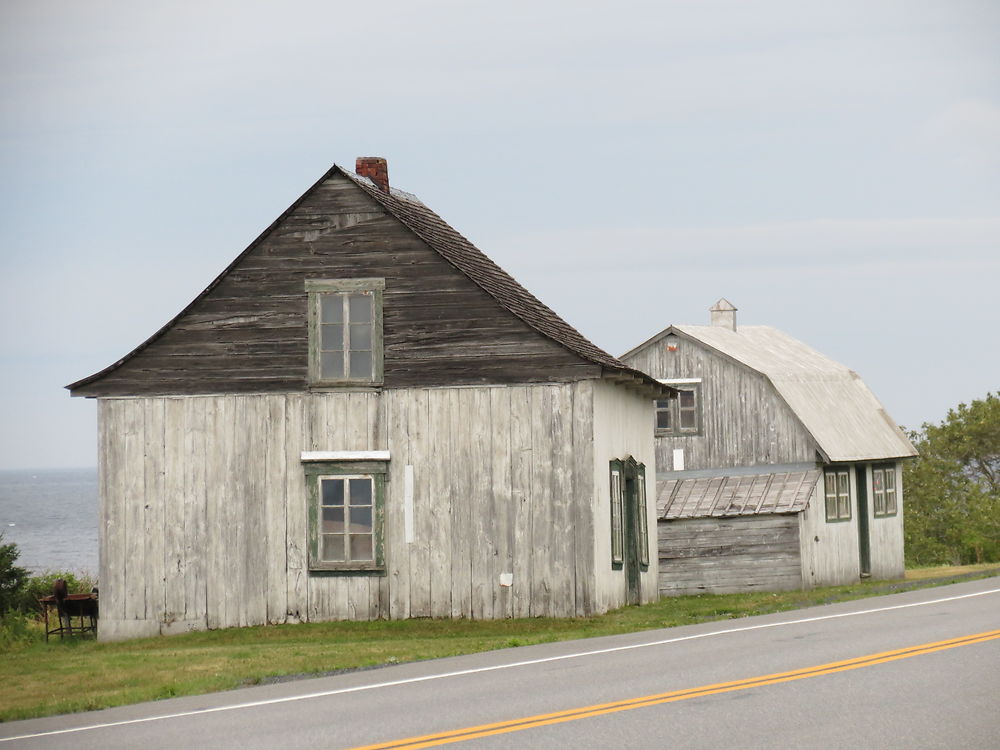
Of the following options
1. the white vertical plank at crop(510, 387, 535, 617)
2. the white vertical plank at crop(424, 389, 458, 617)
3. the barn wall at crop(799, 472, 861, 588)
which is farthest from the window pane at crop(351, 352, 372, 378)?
the barn wall at crop(799, 472, 861, 588)

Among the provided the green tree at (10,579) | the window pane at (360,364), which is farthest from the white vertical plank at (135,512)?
the green tree at (10,579)

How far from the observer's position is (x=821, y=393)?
3884 cm

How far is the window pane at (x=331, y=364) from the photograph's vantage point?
76.6 feet

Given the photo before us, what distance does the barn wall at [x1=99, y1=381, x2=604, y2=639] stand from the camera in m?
22.6

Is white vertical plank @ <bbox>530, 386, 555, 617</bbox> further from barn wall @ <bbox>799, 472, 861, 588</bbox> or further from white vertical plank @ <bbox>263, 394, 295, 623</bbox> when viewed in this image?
barn wall @ <bbox>799, 472, 861, 588</bbox>

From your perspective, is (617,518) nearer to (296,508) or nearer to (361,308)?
(296,508)

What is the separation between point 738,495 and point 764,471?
117 centimetres

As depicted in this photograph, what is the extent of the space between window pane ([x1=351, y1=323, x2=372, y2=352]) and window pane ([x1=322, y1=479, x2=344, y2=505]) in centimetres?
208

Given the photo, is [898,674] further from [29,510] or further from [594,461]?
[29,510]

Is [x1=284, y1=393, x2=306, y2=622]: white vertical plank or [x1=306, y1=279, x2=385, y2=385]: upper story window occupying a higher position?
[x1=306, y1=279, x2=385, y2=385]: upper story window

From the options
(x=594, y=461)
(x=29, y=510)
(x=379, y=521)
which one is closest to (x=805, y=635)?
(x=594, y=461)

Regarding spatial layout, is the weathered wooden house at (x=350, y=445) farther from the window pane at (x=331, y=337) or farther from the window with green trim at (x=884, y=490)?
the window with green trim at (x=884, y=490)

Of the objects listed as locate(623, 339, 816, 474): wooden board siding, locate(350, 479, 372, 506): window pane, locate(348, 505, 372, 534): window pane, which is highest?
locate(623, 339, 816, 474): wooden board siding

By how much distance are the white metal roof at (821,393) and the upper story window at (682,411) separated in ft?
4.03
